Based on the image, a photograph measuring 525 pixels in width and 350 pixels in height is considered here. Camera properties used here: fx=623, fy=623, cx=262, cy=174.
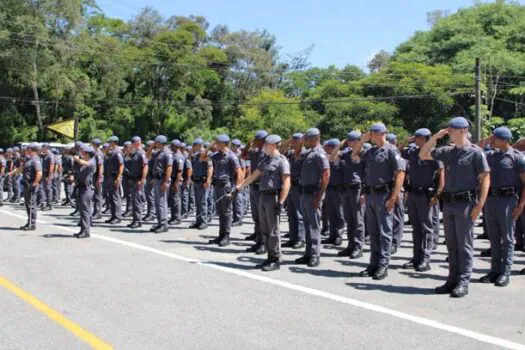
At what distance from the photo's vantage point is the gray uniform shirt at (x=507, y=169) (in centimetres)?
819

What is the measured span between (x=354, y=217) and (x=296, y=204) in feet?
4.72

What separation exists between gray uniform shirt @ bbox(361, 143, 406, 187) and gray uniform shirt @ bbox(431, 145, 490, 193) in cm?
95

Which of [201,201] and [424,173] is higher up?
[424,173]

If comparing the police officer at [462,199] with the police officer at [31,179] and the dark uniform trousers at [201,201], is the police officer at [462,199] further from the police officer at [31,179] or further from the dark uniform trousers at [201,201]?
the police officer at [31,179]

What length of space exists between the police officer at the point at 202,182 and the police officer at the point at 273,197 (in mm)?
4330

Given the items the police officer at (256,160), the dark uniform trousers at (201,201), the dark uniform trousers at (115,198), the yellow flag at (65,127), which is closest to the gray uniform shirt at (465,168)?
the police officer at (256,160)

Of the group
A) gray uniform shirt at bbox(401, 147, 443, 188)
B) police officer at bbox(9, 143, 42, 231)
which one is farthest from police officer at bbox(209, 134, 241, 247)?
police officer at bbox(9, 143, 42, 231)

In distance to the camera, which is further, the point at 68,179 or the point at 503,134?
the point at 68,179

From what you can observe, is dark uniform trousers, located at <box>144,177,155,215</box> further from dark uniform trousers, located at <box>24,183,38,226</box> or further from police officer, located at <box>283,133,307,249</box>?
police officer, located at <box>283,133,307,249</box>

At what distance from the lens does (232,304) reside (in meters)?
6.80

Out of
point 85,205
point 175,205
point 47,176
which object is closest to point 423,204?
point 85,205

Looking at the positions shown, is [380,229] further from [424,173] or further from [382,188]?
[424,173]

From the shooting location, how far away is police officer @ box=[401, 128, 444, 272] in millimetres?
8891

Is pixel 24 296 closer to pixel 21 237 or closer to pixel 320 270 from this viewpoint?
pixel 320 270
